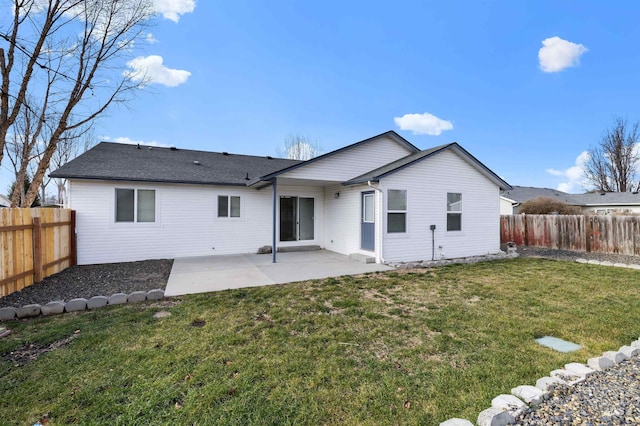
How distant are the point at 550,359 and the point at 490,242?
869cm

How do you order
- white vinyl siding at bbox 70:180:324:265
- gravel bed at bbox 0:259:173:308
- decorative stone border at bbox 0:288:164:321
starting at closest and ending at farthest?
decorative stone border at bbox 0:288:164:321
gravel bed at bbox 0:259:173:308
white vinyl siding at bbox 70:180:324:265

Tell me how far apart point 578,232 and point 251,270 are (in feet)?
44.6

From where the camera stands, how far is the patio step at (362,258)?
352 inches

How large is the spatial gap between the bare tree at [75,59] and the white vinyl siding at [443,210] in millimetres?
11741

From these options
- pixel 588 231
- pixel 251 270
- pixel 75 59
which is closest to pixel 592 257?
pixel 588 231

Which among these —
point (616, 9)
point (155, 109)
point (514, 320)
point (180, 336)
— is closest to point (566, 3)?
point (616, 9)

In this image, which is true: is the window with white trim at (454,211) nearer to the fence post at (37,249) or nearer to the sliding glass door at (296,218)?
the sliding glass door at (296,218)

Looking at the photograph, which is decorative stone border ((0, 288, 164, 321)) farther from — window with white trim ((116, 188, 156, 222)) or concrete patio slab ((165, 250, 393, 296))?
window with white trim ((116, 188, 156, 222))

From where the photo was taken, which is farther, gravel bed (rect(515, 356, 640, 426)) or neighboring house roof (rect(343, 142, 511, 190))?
neighboring house roof (rect(343, 142, 511, 190))

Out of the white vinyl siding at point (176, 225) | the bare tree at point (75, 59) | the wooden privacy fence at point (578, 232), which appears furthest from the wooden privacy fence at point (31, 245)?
the wooden privacy fence at point (578, 232)

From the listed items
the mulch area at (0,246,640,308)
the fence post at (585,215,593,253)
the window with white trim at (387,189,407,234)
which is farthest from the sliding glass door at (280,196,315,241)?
the fence post at (585,215,593,253)

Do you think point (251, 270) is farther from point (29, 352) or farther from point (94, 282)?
point (29, 352)

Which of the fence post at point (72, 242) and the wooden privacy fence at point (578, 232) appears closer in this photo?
the fence post at point (72, 242)

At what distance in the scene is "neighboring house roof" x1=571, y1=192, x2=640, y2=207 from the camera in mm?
25297
